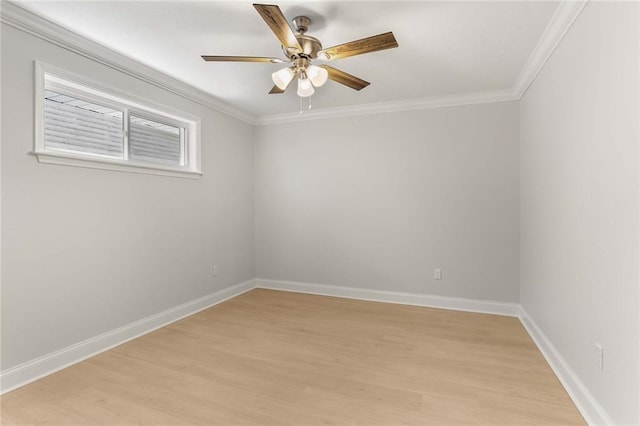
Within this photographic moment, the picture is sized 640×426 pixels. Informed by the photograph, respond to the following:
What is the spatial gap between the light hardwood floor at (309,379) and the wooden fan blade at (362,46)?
216cm

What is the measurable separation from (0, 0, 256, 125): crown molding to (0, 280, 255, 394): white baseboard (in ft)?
7.36

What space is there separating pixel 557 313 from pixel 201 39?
3310mm

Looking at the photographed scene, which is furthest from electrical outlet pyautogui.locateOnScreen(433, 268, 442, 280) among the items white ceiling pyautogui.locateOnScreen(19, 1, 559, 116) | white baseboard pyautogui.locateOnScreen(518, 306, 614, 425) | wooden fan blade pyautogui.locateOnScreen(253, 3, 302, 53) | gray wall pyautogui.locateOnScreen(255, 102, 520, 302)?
wooden fan blade pyautogui.locateOnScreen(253, 3, 302, 53)

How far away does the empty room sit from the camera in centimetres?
180

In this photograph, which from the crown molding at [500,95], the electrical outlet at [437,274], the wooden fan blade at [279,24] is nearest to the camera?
the wooden fan blade at [279,24]

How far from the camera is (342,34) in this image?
2324 mm

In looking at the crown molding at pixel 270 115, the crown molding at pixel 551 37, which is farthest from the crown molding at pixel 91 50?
the crown molding at pixel 551 37

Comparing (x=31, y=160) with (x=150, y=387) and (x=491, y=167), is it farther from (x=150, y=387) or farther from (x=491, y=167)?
(x=491, y=167)

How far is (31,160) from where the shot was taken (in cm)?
218

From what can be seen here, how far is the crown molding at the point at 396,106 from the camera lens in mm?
3500

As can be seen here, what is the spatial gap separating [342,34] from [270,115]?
2.30m

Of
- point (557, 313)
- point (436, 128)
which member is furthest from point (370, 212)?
point (557, 313)

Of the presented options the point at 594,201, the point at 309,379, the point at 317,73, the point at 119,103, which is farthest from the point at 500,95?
the point at 119,103

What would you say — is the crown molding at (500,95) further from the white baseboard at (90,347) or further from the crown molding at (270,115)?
the white baseboard at (90,347)
